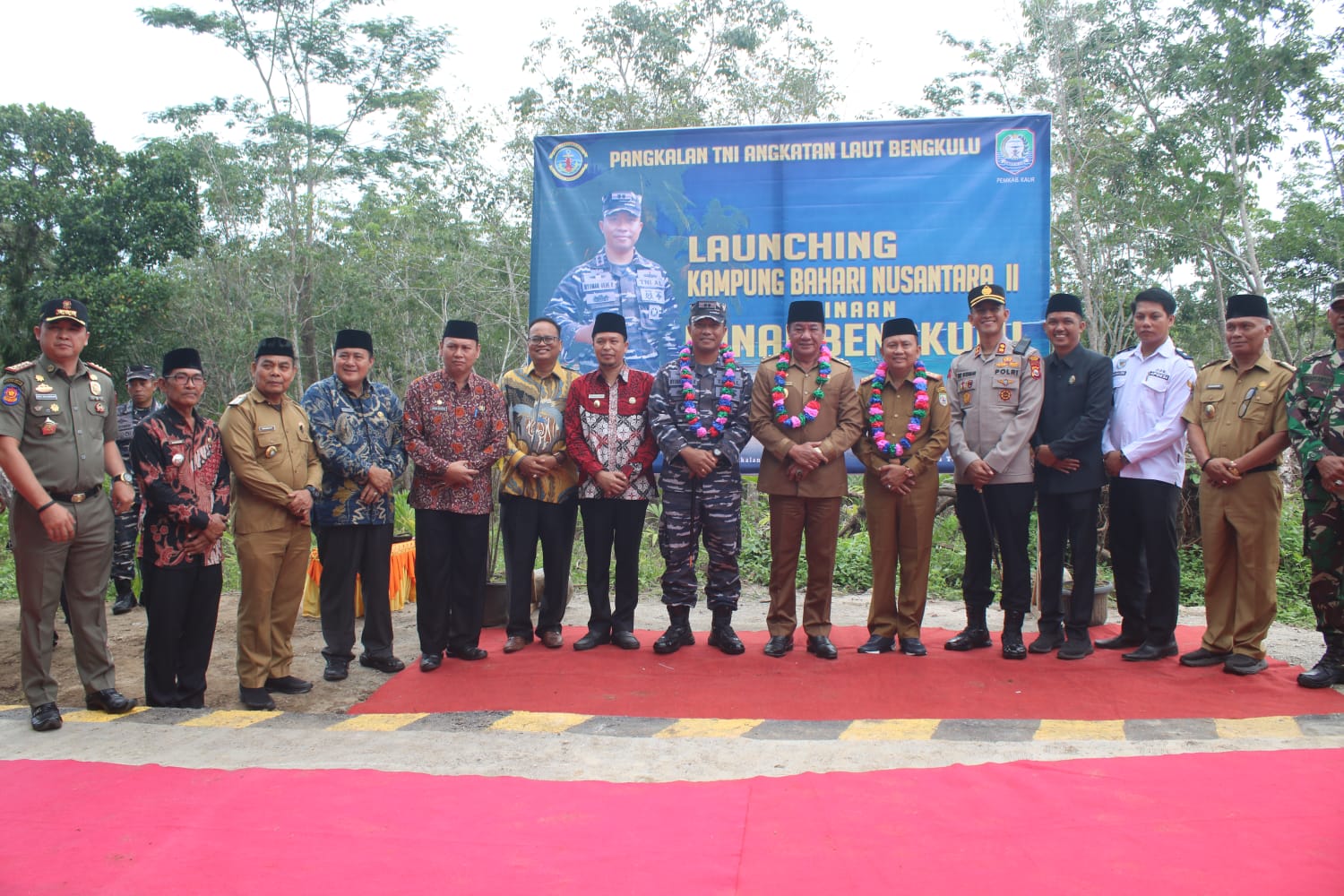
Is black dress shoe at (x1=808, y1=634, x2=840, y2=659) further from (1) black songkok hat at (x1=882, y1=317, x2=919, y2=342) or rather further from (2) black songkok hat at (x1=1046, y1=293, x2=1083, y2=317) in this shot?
(2) black songkok hat at (x1=1046, y1=293, x2=1083, y2=317)

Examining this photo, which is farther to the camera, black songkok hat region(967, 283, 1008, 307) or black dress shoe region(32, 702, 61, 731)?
black songkok hat region(967, 283, 1008, 307)

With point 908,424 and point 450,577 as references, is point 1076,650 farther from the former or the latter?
point 450,577

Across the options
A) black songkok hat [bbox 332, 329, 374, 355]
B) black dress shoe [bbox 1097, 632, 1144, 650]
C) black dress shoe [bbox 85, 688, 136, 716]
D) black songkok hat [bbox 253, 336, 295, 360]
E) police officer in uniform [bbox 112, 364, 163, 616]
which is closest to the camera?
black dress shoe [bbox 85, 688, 136, 716]

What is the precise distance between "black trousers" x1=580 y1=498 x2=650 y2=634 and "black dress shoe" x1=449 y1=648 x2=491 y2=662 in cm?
57

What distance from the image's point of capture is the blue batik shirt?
181 inches

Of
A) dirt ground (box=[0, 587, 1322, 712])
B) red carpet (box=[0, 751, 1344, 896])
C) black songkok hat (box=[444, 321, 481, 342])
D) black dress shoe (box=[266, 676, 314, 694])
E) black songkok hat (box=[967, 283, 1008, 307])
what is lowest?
dirt ground (box=[0, 587, 1322, 712])

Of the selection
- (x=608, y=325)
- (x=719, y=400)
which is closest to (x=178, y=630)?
(x=608, y=325)

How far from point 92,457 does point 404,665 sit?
5.65 feet

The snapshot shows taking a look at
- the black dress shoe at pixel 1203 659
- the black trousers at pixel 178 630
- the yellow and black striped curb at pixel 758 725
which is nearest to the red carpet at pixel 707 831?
the yellow and black striped curb at pixel 758 725

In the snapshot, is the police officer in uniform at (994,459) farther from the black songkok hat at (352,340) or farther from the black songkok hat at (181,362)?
the black songkok hat at (181,362)

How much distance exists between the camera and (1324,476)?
13.0ft

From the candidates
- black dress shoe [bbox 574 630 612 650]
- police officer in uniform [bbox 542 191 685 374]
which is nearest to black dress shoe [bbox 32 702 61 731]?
black dress shoe [bbox 574 630 612 650]

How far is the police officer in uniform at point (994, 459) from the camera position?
4746mm

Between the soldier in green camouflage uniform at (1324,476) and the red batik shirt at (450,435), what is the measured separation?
3620mm
